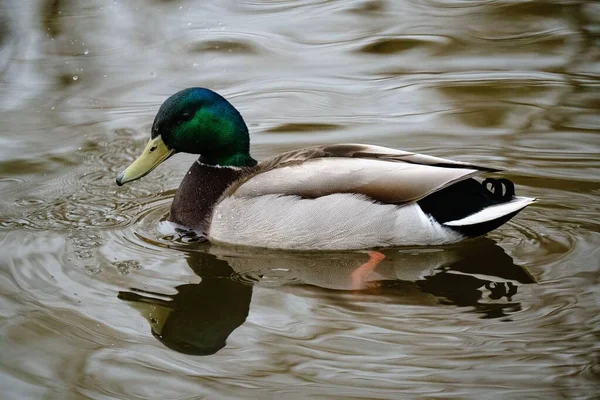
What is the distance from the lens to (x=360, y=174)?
584cm

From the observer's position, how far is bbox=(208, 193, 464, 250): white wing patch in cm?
582

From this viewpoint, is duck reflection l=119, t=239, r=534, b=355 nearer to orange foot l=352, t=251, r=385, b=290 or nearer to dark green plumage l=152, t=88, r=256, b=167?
orange foot l=352, t=251, r=385, b=290

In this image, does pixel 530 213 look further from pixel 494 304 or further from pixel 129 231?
pixel 129 231

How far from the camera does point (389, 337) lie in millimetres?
4746

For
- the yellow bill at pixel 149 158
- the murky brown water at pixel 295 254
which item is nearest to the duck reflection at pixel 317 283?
the murky brown water at pixel 295 254

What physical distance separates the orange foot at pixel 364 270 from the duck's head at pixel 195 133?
106 cm

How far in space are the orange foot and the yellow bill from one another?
1.42 m

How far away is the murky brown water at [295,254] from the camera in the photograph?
455 centimetres

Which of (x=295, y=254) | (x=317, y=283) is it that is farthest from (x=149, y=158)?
(x=317, y=283)

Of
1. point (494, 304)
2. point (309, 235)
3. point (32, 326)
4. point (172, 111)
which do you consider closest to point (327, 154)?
point (309, 235)

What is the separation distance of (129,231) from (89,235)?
0.24m

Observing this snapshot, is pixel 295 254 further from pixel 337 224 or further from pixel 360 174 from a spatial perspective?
pixel 360 174

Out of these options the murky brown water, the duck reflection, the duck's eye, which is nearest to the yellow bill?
the duck's eye

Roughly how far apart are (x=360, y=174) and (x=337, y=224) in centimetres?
31
